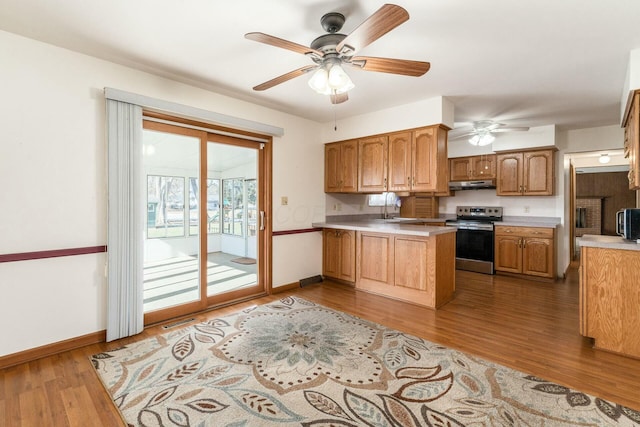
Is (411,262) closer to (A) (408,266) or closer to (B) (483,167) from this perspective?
(A) (408,266)

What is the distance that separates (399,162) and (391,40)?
1887mm

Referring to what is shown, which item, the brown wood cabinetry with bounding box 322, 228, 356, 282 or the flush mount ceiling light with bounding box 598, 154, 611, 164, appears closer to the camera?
the brown wood cabinetry with bounding box 322, 228, 356, 282

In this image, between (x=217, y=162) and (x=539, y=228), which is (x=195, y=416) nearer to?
(x=217, y=162)

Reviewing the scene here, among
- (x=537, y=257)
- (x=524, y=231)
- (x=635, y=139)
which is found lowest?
(x=537, y=257)

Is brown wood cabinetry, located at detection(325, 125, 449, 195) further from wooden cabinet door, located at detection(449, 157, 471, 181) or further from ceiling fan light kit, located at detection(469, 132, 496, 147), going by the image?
wooden cabinet door, located at detection(449, 157, 471, 181)

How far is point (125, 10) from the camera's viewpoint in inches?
79.1

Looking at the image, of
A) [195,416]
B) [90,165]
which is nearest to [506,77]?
[195,416]

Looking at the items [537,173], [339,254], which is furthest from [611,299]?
[537,173]

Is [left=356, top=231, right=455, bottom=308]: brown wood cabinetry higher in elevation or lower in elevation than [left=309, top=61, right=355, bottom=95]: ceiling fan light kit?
lower

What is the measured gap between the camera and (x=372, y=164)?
436 cm

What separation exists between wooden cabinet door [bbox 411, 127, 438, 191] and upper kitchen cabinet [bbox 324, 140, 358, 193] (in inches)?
38.0

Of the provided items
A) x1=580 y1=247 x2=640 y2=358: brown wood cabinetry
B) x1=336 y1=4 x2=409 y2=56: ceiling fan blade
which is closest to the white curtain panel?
x1=336 y1=4 x2=409 y2=56: ceiling fan blade

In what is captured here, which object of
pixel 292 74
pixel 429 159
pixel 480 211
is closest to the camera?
pixel 292 74

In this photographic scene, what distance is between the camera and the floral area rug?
174 centimetres
